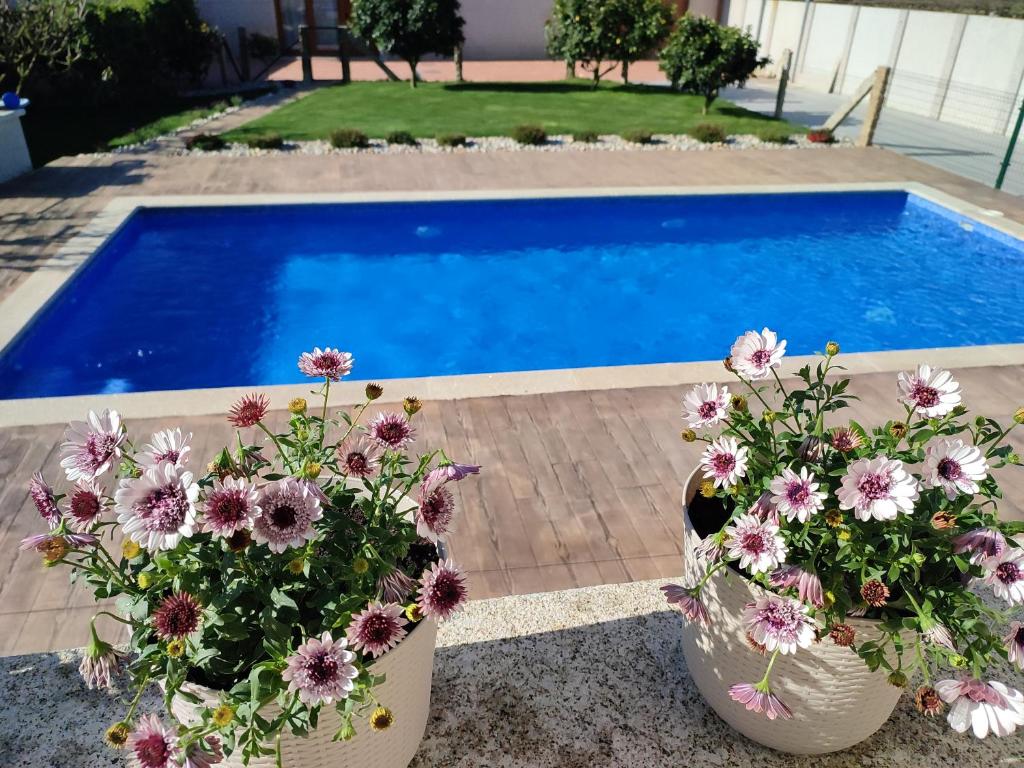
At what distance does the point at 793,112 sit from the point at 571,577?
1654 centimetres

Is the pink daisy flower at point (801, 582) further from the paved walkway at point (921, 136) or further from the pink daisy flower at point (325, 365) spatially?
the paved walkway at point (921, 136)

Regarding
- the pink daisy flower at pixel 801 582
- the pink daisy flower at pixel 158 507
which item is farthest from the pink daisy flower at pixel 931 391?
the pink daisy flower at pixel 158 507

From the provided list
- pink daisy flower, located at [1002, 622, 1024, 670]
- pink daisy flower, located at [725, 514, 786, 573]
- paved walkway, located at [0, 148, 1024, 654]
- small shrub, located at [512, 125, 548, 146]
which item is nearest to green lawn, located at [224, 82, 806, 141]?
small shrub, located at [512, 125, 548, 146]

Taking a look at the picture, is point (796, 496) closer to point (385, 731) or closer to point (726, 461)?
point (726, 461)

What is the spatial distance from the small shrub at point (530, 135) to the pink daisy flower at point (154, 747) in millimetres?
12116

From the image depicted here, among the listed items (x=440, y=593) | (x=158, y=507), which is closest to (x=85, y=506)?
(x=158, y=507)

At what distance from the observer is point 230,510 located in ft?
5.66

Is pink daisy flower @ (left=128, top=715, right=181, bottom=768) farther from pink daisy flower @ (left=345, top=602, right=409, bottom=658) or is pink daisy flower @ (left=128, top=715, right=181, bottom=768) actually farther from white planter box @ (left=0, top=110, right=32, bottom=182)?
white planter box @ (left=0, top=110, right=32, bottom=182)

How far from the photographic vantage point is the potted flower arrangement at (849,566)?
2.01 metres

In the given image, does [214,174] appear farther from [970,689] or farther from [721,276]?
[970,689]

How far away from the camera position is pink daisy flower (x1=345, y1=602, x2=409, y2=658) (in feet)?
5.95

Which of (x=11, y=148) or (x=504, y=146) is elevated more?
(x=11, y=148)

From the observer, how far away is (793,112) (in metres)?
17.3

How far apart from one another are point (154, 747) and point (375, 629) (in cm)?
51
